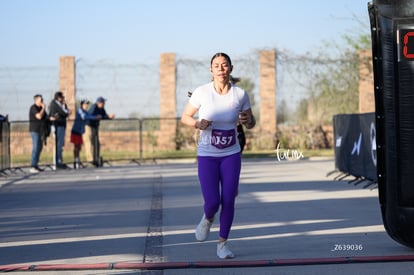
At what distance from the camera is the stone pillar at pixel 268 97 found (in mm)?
32406

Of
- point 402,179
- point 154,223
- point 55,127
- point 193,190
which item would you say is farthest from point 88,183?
point 402,179

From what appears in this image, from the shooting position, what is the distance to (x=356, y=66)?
3284cm

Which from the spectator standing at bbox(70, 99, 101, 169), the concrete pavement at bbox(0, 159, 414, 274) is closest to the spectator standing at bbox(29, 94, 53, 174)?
the spectator standing at bbox(70, 99, 101, 169)

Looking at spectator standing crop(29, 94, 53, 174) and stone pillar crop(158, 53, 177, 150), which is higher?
stone pillar crop(158, 53, 177, 150)

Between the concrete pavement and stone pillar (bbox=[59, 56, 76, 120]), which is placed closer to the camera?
the concrete pavement

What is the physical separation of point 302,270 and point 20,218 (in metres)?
5.70

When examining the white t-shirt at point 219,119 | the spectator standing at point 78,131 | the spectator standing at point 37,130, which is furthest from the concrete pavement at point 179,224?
the spectator standing at point 78,131

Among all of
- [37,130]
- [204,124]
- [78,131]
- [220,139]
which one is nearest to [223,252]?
[220,139]

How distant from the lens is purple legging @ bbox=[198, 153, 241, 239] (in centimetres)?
894

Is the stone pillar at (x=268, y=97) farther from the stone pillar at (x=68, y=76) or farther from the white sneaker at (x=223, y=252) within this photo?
the white sneaker at (x=223, y=252)

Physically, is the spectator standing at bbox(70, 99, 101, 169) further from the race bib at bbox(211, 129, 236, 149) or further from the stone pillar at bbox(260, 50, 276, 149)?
the race bib at bbox(211, 129, 236, 149)

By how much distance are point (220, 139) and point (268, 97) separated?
23.8 meters

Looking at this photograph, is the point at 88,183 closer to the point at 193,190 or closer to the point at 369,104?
the point at 193,190

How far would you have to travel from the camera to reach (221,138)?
352 inches
